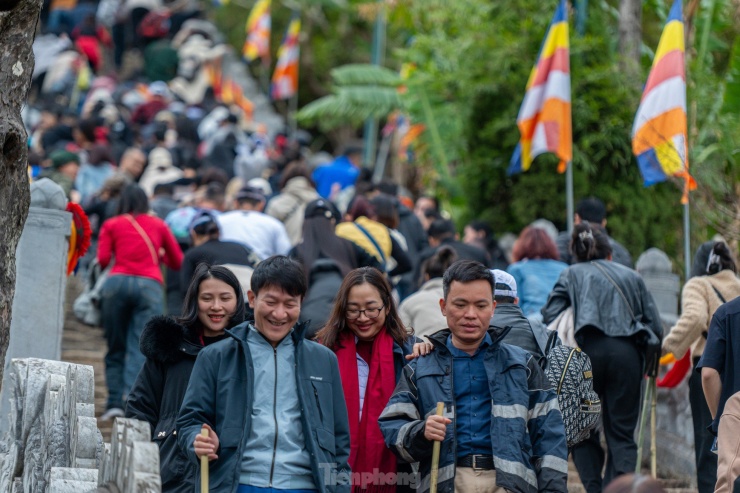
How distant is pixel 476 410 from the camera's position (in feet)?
20.1

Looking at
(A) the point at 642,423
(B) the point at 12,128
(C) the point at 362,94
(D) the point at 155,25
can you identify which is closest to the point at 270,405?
Result: (B) the point at 12,128

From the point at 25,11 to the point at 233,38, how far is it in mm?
33438

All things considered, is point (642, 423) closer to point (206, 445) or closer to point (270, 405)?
point (270, 405)

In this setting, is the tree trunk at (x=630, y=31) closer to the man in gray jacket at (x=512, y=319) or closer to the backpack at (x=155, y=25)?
the man in gray jacket at (x=512, y=319)

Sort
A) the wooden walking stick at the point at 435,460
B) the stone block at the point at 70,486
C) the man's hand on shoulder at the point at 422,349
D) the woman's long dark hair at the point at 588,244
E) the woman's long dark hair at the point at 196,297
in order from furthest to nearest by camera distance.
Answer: the woman's long dark hair at the point at 588,244
the woman's long dark hair at the point at 196,297
the man's hand on shoulder at the point at 422,349
the wooden walking stick at the point at 435,460
the stone block at the point at 70,486

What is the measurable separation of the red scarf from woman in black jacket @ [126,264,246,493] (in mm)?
623

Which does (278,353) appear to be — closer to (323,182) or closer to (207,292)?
(207,292)

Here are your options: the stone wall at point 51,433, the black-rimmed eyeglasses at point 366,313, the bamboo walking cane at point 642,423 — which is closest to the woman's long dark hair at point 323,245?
the bamboo walking cane at point 642,423

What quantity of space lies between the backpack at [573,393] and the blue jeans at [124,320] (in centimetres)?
472

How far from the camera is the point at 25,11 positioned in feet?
18.7

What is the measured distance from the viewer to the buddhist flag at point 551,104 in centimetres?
1324

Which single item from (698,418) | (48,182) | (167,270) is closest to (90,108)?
(167,270)

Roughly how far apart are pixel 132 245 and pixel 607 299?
420 centimetres

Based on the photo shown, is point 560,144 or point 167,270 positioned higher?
point 560,144
